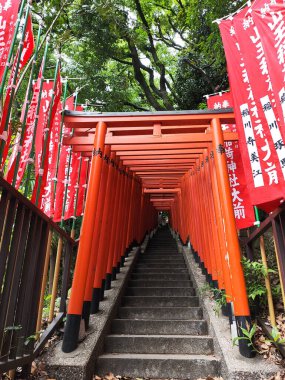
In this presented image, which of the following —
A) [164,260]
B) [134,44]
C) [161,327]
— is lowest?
[161,327]

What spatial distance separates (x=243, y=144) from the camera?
382 cm

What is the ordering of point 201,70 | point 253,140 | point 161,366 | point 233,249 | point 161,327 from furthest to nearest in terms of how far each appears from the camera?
1. point 201,70
2. point 161,327
3. point 233,249
4. point 161,366
5. point 253,140

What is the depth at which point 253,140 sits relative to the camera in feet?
12.1

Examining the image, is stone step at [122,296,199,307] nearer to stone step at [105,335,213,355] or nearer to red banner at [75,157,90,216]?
stone step at [105,335,213,355]

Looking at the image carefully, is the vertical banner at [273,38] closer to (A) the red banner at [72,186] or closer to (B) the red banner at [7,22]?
(B) the red banner at [7,22]

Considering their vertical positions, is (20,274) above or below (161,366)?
above

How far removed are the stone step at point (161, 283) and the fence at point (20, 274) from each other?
3.61 metres

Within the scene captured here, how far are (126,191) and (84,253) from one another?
3.66 meters

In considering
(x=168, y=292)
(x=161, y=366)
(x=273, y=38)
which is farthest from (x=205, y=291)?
(x=273, y=38)

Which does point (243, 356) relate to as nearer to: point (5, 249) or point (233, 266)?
point (233, 266)

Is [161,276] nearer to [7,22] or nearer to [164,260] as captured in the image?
[164,260]

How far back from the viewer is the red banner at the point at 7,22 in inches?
148

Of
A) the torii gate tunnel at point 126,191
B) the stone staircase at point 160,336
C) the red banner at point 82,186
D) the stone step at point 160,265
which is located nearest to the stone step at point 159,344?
the stone staircase at point 160,336

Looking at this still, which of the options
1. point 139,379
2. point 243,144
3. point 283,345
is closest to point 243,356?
point 283,345
